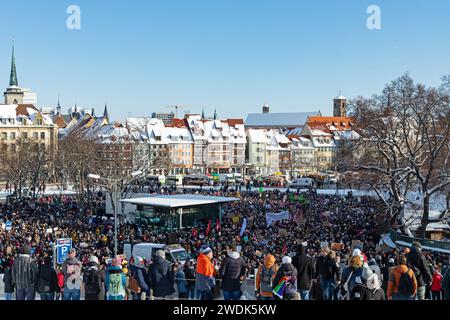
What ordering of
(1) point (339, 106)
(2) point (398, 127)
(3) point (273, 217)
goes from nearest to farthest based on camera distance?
(3) point (273, 217), (2) point (398, 127), (1) point (339, 106)

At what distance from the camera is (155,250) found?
67.9ft

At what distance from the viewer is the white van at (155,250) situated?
698 inches

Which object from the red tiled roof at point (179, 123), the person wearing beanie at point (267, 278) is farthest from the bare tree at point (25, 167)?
the person wearing beanie at point (267, 278)

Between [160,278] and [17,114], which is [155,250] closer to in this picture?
[160,278]

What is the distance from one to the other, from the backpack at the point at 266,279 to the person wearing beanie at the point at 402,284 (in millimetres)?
1815

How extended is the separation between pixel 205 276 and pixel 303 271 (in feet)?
5.46

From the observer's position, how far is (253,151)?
112m

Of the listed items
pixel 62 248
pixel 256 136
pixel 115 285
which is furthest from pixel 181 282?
pixel 256 136

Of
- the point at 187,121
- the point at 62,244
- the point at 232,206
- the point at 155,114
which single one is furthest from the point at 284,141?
the point at 62,244

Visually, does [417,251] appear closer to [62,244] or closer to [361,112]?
[62,244]

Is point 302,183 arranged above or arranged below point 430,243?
above

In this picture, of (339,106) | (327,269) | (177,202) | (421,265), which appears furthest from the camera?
(339,106)

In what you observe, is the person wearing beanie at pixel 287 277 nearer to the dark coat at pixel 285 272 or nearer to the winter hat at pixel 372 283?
the dark coat at pixel 285 272

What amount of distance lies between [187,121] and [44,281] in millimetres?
96857
